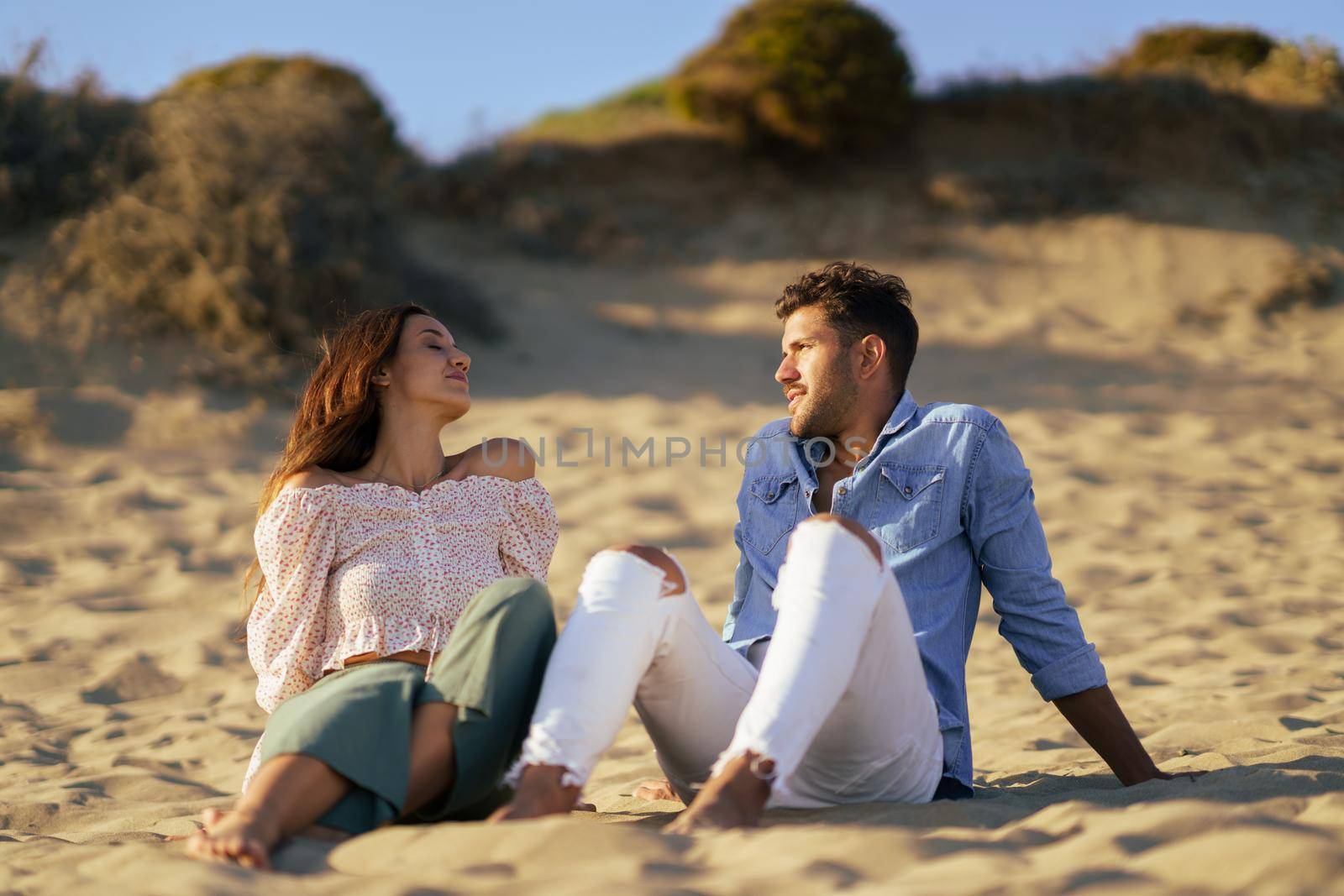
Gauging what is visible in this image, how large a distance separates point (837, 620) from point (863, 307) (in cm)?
107

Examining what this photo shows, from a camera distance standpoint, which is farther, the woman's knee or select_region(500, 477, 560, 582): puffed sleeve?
select_region(500, 477, 560, 582): puffed sleeve

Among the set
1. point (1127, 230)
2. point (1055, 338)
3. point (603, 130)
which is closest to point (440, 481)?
point (1055, 338)

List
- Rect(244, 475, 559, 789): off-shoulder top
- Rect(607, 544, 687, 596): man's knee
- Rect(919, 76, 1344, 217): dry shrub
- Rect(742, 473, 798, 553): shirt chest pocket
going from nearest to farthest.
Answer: Rect(607, 544, 687, 596): man's knee → Rect(244, 475, 559, 789): off-shoulder top → Rect(742, 473, 798, 553): shirt chest pocket → Rect(919, 76, 1344, 217): dry shrub

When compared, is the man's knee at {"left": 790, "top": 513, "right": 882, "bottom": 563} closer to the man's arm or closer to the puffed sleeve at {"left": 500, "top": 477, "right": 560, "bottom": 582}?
the man's arm

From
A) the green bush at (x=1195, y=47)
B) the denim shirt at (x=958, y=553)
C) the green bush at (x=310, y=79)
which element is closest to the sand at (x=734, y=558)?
the denim shirt at (x=958, y=553)

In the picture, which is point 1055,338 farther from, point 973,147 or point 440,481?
point 440,481

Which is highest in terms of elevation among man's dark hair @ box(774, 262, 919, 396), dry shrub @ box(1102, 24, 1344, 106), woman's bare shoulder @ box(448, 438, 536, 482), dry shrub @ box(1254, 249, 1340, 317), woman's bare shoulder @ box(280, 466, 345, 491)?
dry shrub @ box(1102, 24, 1344, 106)

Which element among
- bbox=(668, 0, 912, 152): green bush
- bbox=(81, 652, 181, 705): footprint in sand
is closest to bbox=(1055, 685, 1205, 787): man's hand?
bbox=(81, 652, 181, 705): footprint in sand

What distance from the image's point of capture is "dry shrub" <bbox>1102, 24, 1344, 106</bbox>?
1142 centimetres

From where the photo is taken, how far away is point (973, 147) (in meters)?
12.1

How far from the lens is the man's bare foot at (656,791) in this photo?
268cm

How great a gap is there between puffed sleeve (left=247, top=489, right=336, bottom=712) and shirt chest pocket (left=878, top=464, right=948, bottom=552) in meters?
1.24

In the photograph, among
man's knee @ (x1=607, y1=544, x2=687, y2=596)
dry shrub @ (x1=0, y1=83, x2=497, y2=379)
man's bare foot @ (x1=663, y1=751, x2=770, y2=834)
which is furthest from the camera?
dry shrub @ (x1=0, y1=83, x2=497, y2=379)

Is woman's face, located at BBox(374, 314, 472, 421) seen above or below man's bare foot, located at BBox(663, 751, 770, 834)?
above
